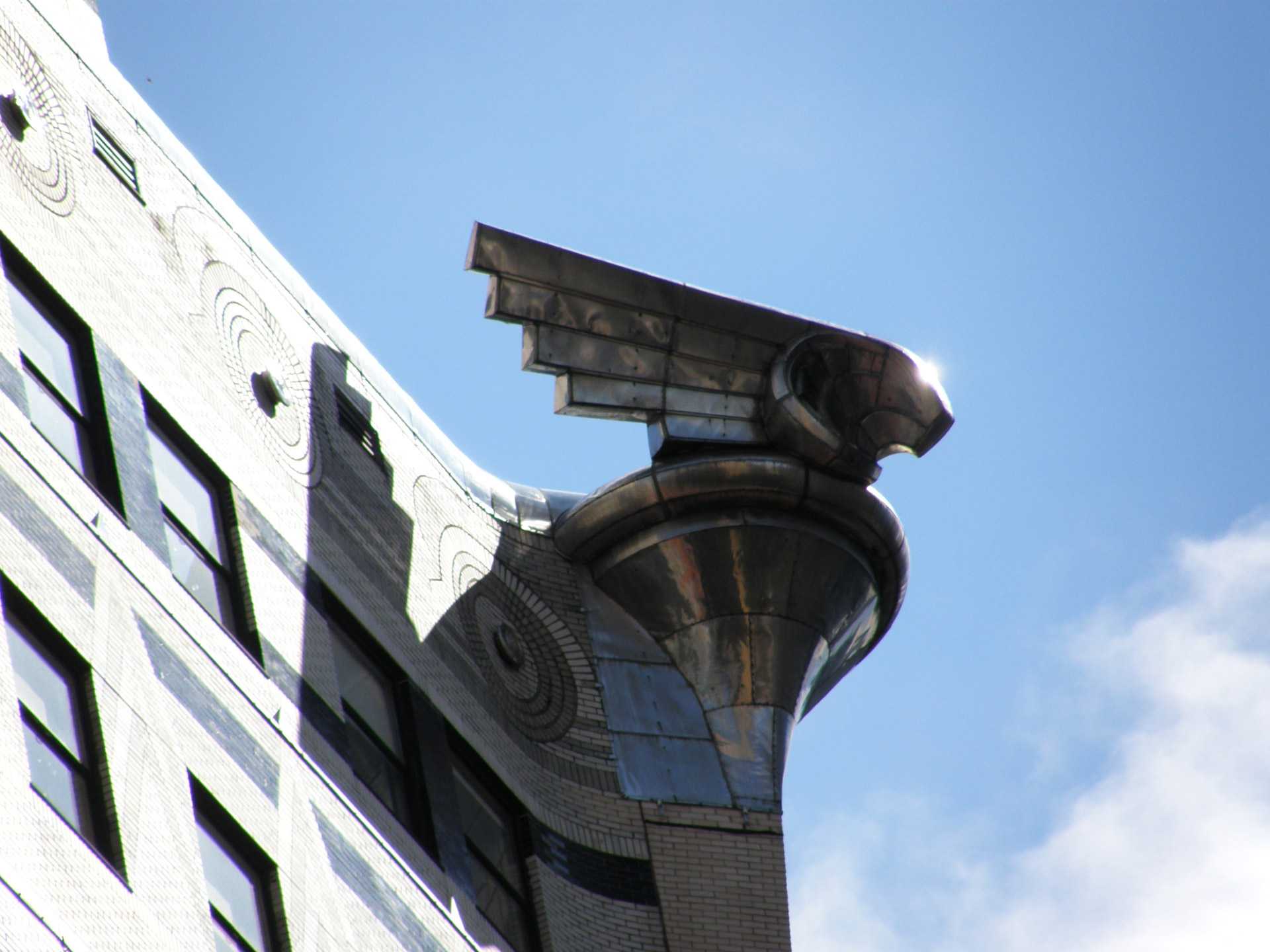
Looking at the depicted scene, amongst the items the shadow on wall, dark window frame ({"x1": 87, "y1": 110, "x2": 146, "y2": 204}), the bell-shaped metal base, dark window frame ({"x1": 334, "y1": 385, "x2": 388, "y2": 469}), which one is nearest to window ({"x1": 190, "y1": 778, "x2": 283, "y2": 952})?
the shadow on wall

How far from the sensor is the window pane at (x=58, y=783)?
43.5ft

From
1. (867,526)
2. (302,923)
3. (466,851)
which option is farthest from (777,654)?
(302,923)

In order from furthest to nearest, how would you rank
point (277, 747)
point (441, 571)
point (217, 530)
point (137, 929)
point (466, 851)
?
point (441, 571) < point (466, 851) < point (217, 530) < point (277, 747) < point (137, 929)

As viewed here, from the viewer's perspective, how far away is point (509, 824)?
1983cm

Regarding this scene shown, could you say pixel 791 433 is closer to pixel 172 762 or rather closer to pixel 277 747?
pixel 277 747

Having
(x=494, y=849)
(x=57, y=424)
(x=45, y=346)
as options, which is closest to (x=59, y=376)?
(x=45, y=346)

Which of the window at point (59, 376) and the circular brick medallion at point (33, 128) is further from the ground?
the circular brick medallion at point (33, 128)

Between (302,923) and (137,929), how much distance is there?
2325 mm

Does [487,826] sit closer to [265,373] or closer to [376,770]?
[376,770]

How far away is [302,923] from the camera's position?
50.1ft

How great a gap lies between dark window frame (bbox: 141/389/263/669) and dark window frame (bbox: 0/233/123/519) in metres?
0.62

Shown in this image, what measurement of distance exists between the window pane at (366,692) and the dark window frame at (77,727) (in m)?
4.18

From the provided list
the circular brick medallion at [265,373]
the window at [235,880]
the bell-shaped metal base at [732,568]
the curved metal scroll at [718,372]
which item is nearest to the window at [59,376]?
the circular brick medallion at [265,373]

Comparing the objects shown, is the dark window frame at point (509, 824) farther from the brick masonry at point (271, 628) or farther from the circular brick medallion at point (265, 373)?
the circular brick medallion at point (265, 373)
